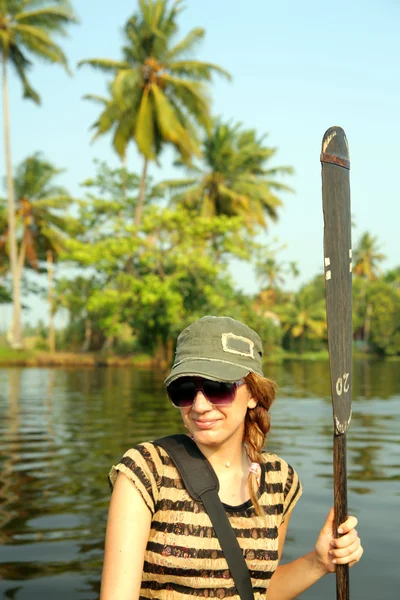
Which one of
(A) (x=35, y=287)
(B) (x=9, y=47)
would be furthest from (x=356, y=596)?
(A) (x=35, y=287)

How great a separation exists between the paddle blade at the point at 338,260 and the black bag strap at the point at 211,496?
1.31ft

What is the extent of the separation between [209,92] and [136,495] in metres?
37.5

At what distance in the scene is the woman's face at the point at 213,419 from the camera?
2.33 meters

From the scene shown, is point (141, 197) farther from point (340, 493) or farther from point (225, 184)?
point (340, 493)

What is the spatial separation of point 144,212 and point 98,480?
29868 mm

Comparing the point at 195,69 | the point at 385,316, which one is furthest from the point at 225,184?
the point at 385,316

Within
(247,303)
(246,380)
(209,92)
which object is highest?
(209,92)

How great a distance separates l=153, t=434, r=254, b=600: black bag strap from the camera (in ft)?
7.27

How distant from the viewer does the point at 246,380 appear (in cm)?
242

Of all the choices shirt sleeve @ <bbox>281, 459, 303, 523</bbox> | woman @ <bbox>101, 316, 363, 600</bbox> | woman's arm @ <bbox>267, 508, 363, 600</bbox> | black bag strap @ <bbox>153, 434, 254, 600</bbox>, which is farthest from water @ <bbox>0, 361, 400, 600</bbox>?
black bag strap @ <bbox>153, 434, 254, 600</bbox>

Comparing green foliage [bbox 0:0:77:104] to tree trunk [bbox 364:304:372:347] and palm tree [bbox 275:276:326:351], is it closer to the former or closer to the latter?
palm tree [bbox 275:276:326:351]

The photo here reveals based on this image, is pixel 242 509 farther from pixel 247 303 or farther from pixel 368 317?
pixel 368 317

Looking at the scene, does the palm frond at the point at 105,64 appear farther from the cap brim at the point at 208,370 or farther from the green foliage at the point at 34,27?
the cap brim at the point at 208,370

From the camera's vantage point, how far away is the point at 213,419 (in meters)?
2.35
